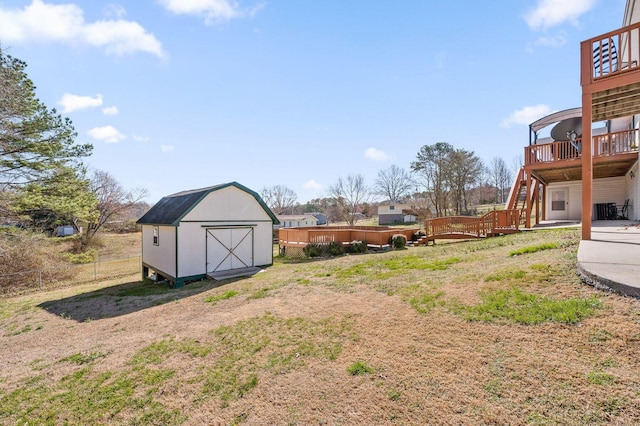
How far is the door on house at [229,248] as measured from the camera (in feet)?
40.7

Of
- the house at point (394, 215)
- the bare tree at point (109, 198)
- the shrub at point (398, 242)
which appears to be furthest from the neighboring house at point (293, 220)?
the shrub at point (398, 242)

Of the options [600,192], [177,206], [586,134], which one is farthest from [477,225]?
[177,206]

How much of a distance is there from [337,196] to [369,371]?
4079 centimetres

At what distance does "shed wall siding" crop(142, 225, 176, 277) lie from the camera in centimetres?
1177

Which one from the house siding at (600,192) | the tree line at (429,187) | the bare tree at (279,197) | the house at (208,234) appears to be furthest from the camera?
the bare tree at (279,197)

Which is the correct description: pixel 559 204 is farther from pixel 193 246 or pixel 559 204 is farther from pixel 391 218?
pixel 391 218

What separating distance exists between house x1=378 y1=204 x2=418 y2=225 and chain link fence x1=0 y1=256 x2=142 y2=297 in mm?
37532

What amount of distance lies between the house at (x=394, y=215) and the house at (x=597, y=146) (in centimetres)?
3053

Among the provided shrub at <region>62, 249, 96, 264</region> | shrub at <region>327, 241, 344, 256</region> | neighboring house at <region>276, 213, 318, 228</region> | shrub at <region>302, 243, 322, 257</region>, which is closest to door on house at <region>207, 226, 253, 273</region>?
shrub at <region>302, 243, 322, 257</region>

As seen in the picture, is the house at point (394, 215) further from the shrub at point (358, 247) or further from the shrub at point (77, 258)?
the shrub at point (77, 258)

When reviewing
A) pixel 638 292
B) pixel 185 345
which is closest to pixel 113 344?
pixel 185 345

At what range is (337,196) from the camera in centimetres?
4384

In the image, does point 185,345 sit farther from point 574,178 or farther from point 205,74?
point 574,178

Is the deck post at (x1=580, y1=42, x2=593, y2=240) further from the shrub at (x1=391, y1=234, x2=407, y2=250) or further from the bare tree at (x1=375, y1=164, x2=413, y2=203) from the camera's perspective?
the bare tree at (x1=375, y1=164, x2=413, y2=203)
